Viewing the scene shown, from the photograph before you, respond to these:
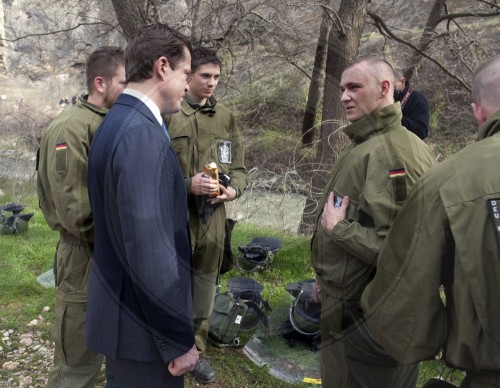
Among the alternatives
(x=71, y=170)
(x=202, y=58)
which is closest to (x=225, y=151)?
(x=202, y=58)

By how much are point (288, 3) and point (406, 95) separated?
266 cm

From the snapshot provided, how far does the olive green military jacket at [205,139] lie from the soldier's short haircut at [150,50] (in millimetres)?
1091

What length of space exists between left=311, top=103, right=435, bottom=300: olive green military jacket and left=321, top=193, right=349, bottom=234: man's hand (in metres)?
0.02

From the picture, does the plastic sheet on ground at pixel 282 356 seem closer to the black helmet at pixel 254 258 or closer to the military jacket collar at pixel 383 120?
→ the black helmet at pixel 254 258

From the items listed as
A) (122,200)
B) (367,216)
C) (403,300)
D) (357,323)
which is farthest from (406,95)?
(122,200)

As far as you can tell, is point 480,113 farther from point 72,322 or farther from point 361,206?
point 72,322

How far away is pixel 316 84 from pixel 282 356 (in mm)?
4346

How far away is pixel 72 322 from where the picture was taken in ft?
7.13

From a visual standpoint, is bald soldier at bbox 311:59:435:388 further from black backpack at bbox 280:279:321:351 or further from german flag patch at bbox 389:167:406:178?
black backpack at bbox 280:279:321:351

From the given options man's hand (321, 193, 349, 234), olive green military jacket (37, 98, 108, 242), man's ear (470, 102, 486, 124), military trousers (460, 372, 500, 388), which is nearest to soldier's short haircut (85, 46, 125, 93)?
olive green military jacket (37, 98, 108, 242)

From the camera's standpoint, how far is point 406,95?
3535 millimetres

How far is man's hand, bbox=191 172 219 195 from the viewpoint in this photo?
256 centimetres

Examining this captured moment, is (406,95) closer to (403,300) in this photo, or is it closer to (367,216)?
(367,216)

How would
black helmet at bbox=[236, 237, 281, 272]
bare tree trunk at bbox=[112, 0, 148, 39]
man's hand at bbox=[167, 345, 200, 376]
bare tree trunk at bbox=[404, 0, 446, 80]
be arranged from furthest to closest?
bare tree trunk at bbox=[404, 0, 446, 80], bare tree trunk at bbox=[112, 0, 148, 39], black helmet at bbox=[236, 237, 281, 272], man's hand at bbox=[167, 345, 200, 376]
